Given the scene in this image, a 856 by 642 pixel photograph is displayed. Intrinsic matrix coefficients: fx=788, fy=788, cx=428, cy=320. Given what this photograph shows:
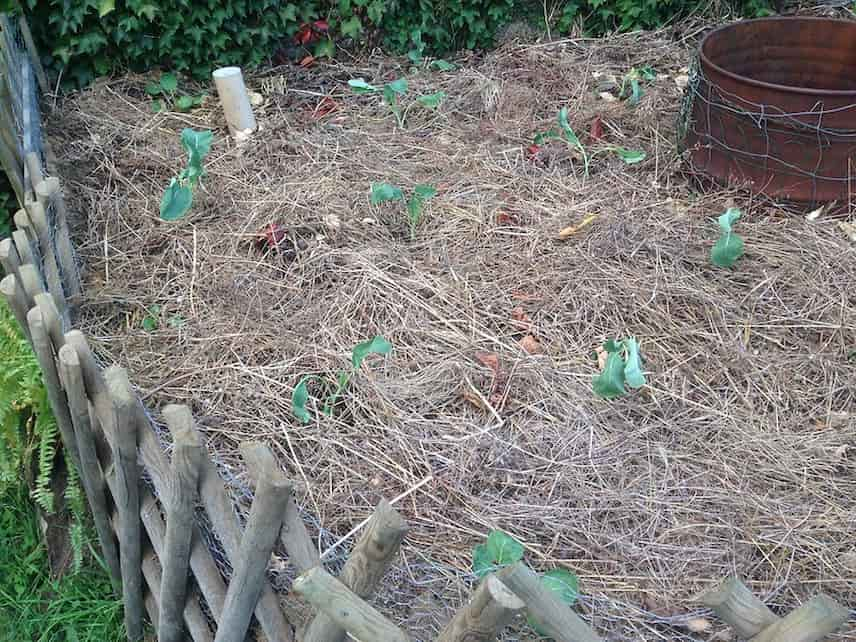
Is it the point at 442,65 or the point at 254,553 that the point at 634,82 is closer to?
the point at 442,65

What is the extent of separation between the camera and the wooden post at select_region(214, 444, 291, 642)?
1.39 m

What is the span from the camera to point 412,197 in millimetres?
3016

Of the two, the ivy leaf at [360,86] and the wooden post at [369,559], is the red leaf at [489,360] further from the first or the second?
the ivy leaf at [360,86]

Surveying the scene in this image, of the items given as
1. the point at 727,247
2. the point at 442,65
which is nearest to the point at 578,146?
the point at 727,247

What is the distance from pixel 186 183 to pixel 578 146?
166 cm

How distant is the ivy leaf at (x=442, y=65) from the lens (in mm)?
4207

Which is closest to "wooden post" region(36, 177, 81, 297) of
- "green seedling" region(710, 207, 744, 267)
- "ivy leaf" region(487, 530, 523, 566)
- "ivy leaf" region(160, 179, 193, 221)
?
"ivy leaf" region(160, 179, 193, 221)

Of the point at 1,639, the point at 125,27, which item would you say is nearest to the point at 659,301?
the point at 1,639

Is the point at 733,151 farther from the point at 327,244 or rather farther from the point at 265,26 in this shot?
the point at 265,26

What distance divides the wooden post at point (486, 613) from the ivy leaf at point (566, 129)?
8.52ft

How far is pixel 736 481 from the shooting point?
206 cm

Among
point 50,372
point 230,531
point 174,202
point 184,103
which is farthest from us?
point 184,103

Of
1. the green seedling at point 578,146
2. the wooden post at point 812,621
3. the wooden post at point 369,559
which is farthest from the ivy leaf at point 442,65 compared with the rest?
the wooden post at point 812,621

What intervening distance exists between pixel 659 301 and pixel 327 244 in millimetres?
1175
